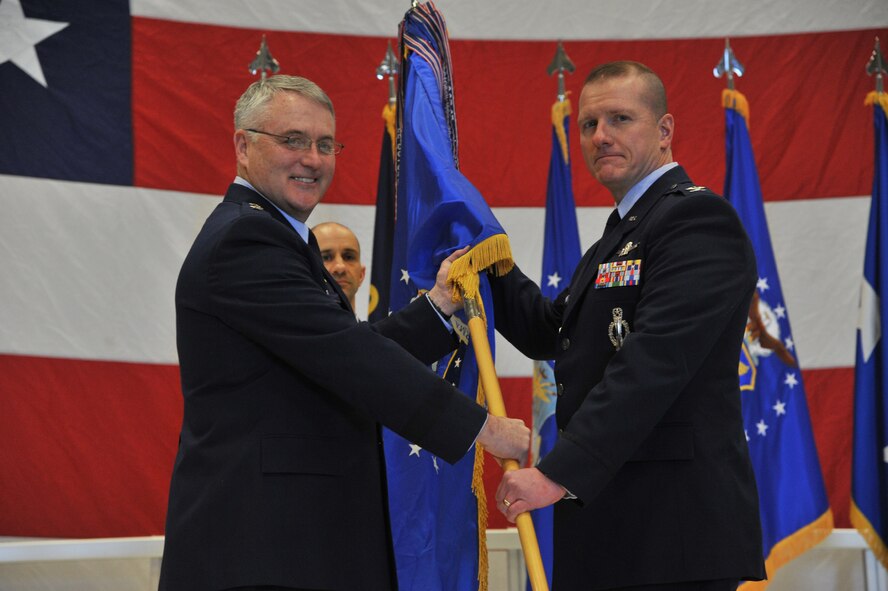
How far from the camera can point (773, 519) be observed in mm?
4027

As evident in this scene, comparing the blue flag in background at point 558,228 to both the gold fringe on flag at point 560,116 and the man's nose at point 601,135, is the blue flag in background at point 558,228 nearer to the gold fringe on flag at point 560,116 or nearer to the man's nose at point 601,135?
the gold fringe on flag at point 560,116

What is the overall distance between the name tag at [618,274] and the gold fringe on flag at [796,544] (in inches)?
82.6

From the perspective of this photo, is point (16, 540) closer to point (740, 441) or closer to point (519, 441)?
point (519, 441)

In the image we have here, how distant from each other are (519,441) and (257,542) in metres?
0.66

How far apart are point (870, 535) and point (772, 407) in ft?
2.08

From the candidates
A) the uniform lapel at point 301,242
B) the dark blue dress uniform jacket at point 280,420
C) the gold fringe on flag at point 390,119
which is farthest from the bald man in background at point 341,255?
the dark blue dress uniform jacket at point 280,420

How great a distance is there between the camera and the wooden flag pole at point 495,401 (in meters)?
2.19

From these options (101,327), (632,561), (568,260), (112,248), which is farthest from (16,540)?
(632,561)

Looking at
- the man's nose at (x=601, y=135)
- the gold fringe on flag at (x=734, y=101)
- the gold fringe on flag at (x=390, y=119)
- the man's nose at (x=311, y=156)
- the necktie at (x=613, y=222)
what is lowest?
the necktie at (x=613, y=222)

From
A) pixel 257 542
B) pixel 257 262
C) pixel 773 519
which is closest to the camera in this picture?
pixel 257 542

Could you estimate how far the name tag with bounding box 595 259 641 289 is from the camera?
2.37 meters

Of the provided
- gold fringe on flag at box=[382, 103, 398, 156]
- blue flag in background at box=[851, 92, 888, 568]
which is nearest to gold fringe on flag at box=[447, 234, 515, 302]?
gold fringe on flag at box=[382, 103, 398, 156]

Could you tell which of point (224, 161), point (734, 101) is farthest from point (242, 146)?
point (734, 101)

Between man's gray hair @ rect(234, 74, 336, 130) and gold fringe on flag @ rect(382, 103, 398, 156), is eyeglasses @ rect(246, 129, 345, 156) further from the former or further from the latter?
gold fringe on flag @ rect(382, 103, 398, 156)
